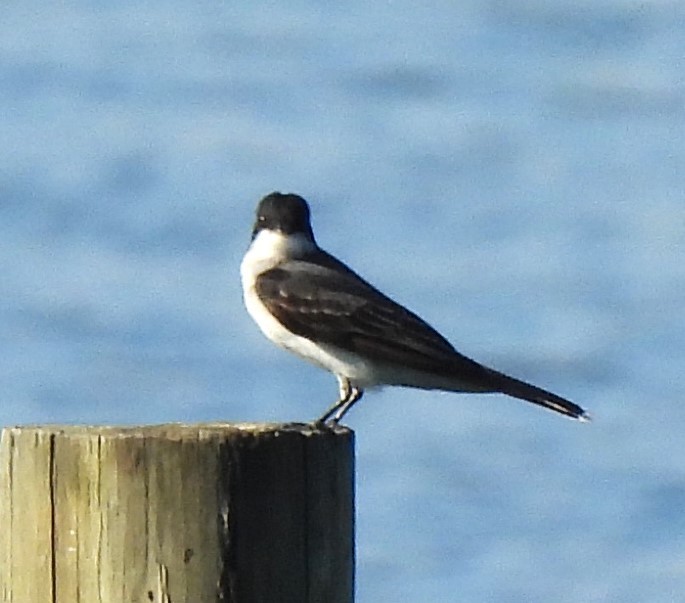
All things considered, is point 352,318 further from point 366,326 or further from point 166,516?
point 166,516

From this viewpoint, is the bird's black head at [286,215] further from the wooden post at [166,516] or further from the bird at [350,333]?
the wooden post at [166,516]

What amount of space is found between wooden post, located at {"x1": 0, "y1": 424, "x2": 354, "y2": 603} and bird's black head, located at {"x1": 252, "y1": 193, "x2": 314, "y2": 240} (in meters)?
3.78

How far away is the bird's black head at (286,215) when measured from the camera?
27.4 feet

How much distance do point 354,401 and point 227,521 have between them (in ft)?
11.0

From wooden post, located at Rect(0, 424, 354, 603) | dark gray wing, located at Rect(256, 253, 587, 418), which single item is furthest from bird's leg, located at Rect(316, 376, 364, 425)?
wooden post, located at Rect(0, 424, 354, 603)

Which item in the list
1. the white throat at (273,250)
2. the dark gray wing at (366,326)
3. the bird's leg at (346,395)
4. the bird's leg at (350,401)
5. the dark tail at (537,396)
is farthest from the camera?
the white throat at (273,250)

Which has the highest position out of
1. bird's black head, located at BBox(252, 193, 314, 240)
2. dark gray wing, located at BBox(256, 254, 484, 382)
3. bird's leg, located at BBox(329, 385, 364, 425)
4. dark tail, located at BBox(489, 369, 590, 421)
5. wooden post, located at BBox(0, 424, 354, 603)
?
bird's black head, located at BBox(252, 193, 314, 240)

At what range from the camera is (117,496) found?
439cm

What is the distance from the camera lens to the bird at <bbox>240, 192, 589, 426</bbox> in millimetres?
7395

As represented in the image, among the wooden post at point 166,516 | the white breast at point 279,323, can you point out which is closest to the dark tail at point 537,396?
the white breast at point 279,323

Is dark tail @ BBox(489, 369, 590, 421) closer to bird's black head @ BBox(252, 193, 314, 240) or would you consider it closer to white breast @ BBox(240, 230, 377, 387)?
white breast @ BBox(240, 230, 377, 387)

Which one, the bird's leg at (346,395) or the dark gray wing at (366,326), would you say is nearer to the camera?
the dark gray wing at (366,326)

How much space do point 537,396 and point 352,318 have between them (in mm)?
886

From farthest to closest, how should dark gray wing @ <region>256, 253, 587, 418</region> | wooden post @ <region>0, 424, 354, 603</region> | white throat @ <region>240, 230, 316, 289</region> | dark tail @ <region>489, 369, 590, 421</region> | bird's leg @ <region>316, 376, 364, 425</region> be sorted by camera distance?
white throat @ <region>240, 230, 316, 289</region> → bird's leg @ <region>316, 376, 364, 425</region> → dark gray wing @ <region>256, 253, 587, 418</region> → dark tail @ <region>489, 369, 590, 421</region> → wooden post @ <region>0, 424, 354, 603</region>
